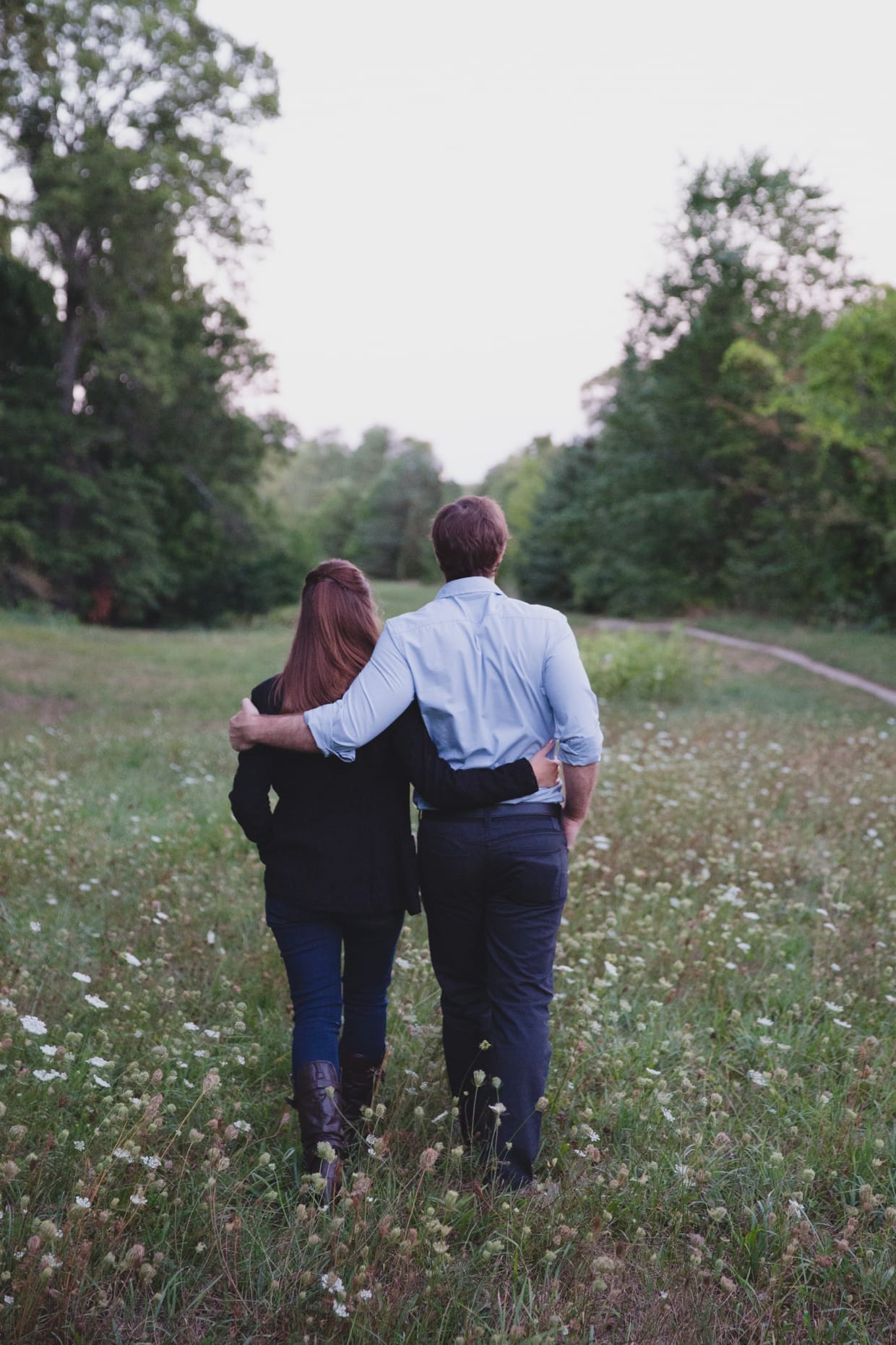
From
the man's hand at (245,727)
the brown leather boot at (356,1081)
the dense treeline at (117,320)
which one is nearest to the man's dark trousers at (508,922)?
the brown leather boot at (356,1081)

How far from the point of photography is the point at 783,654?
22328mm

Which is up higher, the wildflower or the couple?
the couple

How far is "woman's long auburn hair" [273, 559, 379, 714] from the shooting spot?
3.26 m

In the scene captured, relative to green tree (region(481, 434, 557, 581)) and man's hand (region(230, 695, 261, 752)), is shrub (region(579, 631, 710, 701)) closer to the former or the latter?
man's hand (region(230, 695, 261, 752))

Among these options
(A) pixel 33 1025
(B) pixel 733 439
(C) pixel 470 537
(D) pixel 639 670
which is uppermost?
(B) pixel 733 439

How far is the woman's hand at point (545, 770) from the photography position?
10.4ft

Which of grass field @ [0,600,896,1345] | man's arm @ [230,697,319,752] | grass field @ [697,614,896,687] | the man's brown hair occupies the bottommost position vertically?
grass field @ [0,600,896,1345]

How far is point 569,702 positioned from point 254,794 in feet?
3.42

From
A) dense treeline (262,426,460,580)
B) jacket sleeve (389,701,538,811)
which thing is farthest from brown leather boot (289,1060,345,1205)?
dense treeline (262,426,460,580)

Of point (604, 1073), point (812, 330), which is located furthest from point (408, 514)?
point (604, 1073)

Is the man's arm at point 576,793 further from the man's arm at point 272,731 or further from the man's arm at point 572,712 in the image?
the man's arm at point 272,731

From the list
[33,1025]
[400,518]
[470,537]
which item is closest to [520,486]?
[400,518]

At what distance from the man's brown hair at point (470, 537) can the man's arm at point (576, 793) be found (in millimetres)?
708

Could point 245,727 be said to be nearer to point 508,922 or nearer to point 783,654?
point 508,922
